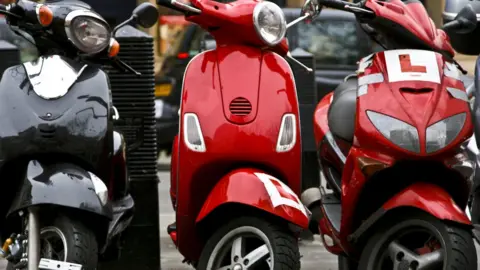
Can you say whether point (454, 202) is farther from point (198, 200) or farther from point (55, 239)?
point (55, 239)

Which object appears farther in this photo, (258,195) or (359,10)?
(359,10)

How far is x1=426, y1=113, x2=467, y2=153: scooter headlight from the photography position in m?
6.38

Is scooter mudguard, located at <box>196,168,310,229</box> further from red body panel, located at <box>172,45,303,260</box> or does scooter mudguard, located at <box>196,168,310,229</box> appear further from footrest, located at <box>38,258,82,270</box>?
footrest, located at <box>38,258,82,270</box>

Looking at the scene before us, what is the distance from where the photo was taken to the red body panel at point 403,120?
634 cm

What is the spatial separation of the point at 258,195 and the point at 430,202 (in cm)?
73

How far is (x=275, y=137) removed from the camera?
6.64m

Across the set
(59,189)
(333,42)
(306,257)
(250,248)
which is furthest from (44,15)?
(333,42)

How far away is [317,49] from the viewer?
17781mm

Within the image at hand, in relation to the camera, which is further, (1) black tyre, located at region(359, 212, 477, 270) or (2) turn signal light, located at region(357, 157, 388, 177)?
(2) turn signal light, located at region(357, 157, 388, 177)

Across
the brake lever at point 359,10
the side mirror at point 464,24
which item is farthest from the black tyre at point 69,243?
the side mirror at point 464,24

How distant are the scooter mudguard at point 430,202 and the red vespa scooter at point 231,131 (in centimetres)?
42

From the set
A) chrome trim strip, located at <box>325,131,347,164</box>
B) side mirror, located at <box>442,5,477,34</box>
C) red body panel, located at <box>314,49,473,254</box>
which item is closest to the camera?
red body panel, located at <box>314,49,473,254</box>

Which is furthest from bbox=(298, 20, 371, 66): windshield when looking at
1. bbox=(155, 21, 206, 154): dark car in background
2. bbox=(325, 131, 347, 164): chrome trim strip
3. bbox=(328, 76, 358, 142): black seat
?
bbox=(328, 76, 358, 142): black seat

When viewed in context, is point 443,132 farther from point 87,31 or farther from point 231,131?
point 87,31
